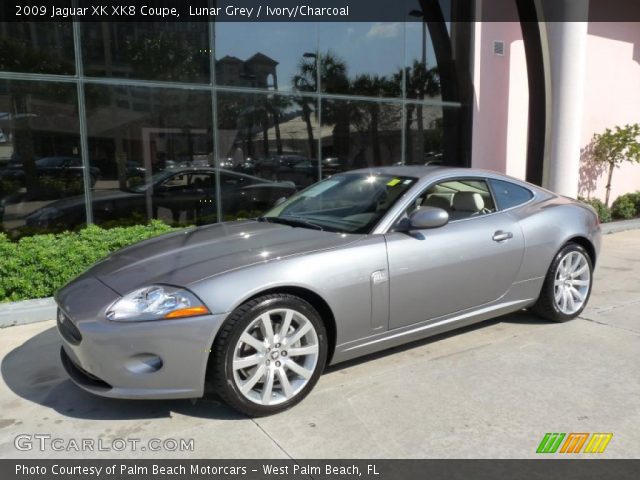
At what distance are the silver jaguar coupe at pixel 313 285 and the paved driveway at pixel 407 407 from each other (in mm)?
225

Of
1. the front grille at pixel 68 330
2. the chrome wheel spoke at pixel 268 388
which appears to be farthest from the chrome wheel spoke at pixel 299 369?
the front grille at pixel 68 330

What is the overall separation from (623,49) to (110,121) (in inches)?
474

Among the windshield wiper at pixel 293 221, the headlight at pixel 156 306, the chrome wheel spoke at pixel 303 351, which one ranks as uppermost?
the windshield wiper at pixel 293 221

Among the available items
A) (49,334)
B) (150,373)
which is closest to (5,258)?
(49,334)

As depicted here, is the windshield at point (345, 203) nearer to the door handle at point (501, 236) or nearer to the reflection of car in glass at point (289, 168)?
the door handle at point (501, 236)

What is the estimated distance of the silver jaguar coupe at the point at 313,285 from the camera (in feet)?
9.46

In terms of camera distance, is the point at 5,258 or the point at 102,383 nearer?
the point at 102,383

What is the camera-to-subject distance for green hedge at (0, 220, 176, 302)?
5184 millimetres

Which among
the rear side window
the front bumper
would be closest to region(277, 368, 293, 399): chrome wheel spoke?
the front bumper

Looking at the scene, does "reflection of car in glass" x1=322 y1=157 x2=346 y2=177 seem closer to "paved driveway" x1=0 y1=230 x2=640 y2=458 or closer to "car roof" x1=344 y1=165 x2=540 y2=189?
"car roof" x1=344 y1=165 x2=540 y2=189

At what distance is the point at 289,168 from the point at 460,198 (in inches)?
219

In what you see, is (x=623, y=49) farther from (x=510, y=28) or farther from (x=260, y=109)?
(x=260, y=109)

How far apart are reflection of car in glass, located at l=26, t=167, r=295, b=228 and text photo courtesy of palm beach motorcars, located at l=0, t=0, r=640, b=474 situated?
0.03 meters

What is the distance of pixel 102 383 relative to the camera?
2.99 meters
